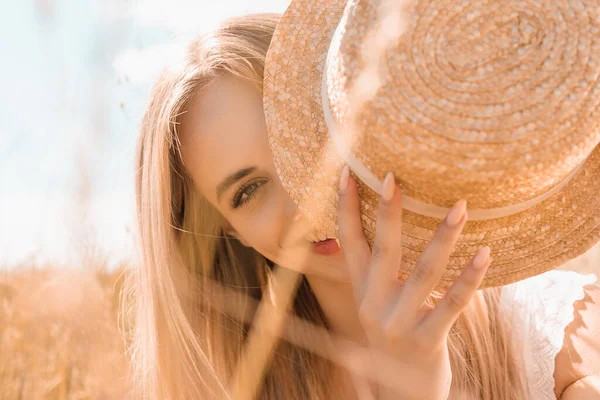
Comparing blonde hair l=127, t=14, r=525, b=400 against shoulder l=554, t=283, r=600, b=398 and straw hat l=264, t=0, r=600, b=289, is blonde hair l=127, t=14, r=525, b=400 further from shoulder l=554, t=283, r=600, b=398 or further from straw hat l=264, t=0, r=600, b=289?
straw hat l=264, t=0, r=600, b=289

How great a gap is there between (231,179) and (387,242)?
89 centimetres

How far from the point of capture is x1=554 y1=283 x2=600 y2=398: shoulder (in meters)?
2.24

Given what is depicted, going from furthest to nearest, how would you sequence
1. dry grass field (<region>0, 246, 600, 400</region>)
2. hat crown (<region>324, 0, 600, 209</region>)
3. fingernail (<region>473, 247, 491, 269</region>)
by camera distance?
dry grass field (<region>0, 246, 600, 400</region>) → fingernail (<region>473, 247, 491, 269</region>) → hat crown (<region>324, 0, 600, 209</region>)

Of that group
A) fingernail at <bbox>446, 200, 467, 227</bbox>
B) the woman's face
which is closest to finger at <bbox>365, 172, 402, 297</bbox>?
fingernail at <bbox>446, 200, 467, 227</bbox>

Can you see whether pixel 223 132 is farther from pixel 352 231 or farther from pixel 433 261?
pixel 433 261

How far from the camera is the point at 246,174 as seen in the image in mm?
2031

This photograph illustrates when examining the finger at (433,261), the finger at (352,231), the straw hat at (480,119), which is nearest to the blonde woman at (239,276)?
the finger at (352,231)

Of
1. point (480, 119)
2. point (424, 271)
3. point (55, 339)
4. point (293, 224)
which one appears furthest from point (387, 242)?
point (55, 339)

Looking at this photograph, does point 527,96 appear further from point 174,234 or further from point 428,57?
point 174,234

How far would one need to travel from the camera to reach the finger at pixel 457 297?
124cm

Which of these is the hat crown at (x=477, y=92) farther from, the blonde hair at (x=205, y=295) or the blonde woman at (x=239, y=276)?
the blonde hair at (x=205, y=295)

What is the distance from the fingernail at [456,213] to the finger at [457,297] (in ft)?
0.30

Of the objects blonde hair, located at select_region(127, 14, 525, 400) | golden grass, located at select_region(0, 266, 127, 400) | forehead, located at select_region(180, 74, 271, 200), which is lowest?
golden grass, located at select_region(0, 266, 127, 400)

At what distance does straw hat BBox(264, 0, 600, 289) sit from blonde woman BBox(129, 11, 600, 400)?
0.79ft
